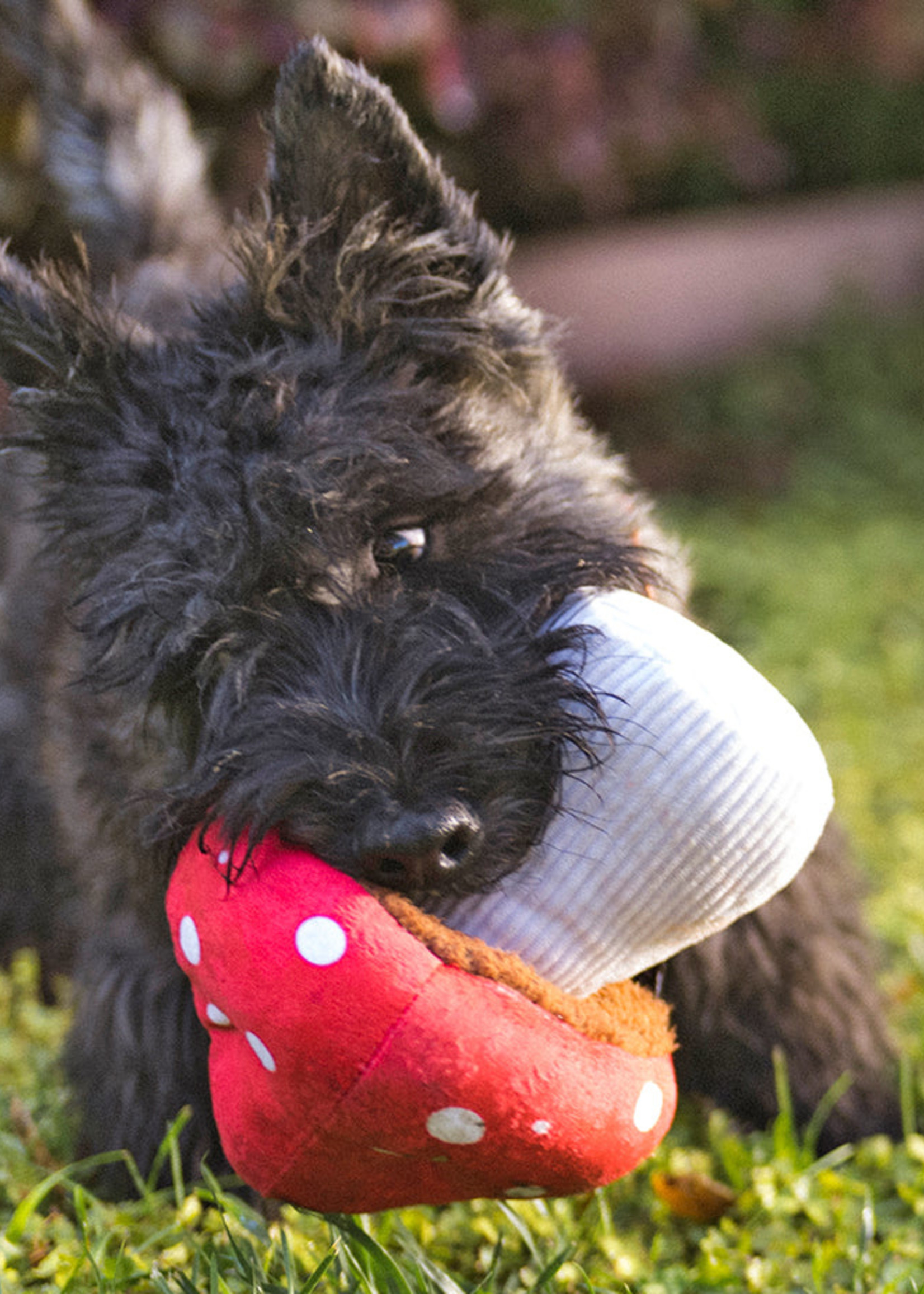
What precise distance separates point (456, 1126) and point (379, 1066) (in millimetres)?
128

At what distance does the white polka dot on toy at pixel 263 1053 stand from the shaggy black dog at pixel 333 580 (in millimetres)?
258

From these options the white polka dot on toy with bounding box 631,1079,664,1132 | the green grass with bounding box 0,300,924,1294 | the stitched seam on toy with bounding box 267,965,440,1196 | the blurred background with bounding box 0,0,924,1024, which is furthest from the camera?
the blurred background with bounding box 0,0,924,1024

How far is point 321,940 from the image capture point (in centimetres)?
159

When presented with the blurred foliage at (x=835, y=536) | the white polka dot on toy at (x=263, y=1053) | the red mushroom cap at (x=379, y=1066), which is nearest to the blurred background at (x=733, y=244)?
the blurred foliage at (x=835, y=536)

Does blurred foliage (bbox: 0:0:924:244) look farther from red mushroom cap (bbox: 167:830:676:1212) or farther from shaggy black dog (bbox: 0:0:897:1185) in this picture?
red mushroom cap (bbox: 167:830:676:1212)

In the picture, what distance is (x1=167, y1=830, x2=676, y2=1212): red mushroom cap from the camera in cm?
157

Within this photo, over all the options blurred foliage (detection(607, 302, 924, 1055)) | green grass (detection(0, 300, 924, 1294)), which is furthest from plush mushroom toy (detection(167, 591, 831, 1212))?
blurred foliage (detection(607, 302, 924, 1055))

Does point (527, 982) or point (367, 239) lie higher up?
point (367, 239)

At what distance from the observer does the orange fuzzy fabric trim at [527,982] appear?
163 cm

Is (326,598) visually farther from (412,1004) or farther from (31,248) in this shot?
(31,248)

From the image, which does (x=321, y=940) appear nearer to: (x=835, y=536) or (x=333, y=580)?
(x=333, y=580)

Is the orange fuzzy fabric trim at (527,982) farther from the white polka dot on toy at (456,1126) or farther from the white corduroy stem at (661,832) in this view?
→ the white polka dot on toy at (456,1126)

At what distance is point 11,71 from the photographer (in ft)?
14.0

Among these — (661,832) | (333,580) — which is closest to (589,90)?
(333,580)
